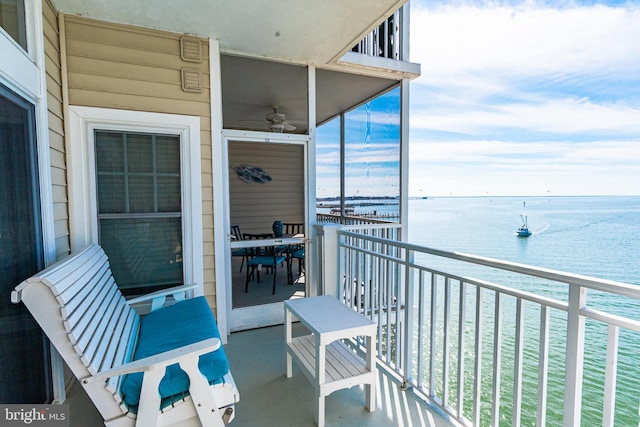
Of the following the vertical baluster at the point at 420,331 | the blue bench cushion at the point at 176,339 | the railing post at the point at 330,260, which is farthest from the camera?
the railing post at the point at 330,260

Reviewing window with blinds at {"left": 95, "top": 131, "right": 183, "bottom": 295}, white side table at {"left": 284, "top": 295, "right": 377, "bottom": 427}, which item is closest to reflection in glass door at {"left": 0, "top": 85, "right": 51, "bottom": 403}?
window with blinds at {"left": 95, "top": 131, "right": 183, "bottom": 295}

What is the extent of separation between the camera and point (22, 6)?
66.9 inches

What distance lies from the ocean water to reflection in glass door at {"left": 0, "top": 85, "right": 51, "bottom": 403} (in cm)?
243

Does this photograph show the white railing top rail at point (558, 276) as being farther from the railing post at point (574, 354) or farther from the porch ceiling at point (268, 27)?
the porch ceiling at point (268, 27)

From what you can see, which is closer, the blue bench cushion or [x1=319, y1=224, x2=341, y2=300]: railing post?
the blue bench cushion

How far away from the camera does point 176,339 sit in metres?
1.77

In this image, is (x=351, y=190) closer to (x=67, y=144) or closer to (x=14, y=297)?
(x=67, y=144)

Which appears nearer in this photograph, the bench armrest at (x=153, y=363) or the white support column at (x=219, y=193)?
the bench armrest at (x=153, y=363)

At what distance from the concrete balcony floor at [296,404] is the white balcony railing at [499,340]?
0.15m

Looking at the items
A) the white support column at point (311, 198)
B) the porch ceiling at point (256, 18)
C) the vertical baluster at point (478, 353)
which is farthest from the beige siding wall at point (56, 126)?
the vertical baluster at point (478, 353)

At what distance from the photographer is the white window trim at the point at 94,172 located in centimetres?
233

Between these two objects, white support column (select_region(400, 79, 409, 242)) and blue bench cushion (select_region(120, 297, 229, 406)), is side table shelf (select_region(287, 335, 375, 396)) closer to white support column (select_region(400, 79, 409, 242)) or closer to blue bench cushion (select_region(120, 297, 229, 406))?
blue bench cushion (select_region(120, 297, 229, 406))

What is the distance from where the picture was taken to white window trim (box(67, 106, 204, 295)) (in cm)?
233

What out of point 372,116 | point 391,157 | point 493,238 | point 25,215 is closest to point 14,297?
point 25,215
